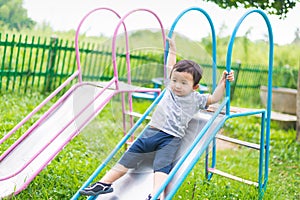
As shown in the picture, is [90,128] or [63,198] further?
[63,198]

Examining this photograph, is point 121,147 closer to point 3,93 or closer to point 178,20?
point 178,20

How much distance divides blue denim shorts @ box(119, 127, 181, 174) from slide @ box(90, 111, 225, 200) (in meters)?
0.06

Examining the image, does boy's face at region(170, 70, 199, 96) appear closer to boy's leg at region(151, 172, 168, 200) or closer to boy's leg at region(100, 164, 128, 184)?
boy's leg at region(151, 172, 168, 200)

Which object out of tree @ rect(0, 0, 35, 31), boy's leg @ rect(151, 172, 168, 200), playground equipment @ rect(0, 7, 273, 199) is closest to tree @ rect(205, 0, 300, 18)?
playground equipment @ rect(0, 7, 273, 199)

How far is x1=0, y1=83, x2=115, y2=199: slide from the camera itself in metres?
3.60

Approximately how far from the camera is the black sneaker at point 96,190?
3.29 meters

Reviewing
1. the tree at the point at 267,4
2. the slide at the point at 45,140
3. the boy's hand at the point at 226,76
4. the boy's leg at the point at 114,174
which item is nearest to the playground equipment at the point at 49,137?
the slide at the point at 45,140

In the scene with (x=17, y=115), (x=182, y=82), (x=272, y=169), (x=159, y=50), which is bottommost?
(x=272, y=169)

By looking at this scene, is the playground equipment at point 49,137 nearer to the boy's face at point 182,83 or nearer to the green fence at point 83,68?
the green fence at point 83,68

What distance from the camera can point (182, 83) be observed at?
10.5 ft

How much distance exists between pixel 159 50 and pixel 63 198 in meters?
1.41

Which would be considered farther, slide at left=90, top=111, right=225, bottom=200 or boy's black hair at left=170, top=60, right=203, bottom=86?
slide at left=90, top=111, right=225, bottom=200

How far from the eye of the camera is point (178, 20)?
13.0ft

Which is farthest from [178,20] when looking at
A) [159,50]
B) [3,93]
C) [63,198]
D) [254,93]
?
[254,93]
